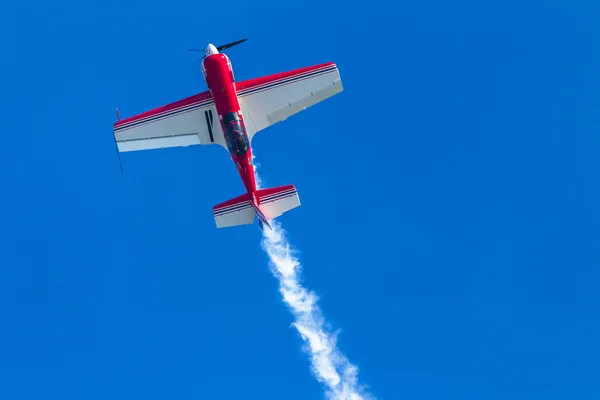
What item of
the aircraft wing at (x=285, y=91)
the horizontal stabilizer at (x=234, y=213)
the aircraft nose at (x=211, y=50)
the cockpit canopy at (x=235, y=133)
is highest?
the aircraft nose at (x=211, y=50)

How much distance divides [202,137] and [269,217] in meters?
9.62

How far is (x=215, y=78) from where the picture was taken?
47094 millimetres

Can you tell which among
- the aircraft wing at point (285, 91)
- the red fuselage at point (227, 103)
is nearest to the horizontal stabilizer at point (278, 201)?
the red fuselage at point (227, 103)

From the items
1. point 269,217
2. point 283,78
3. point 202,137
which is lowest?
point 269,217

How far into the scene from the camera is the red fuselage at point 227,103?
154 feet

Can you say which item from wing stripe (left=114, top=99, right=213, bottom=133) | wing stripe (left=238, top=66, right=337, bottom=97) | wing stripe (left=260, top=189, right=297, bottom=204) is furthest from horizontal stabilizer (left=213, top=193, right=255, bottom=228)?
wing stripe (left=238, top=66, right=337, bottom=97)

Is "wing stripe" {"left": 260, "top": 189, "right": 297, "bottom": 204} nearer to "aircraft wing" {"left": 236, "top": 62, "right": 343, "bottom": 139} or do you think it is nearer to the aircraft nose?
"aircraft wing" {"left": 236, "top": 62, "right": 343, "bottom": 139}

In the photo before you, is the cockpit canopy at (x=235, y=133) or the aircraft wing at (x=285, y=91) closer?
the cockpit canopy at (x=235, y=133)

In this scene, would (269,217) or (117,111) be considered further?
(117,111)

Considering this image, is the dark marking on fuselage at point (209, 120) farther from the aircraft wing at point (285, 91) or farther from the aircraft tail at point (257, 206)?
the aircraft tail at point (257, 206)

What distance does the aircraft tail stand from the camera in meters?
46.8

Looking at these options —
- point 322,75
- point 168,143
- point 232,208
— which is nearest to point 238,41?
point 322,75

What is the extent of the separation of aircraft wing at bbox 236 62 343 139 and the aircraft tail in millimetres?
5943

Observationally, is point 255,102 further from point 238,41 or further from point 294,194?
point 294,194
